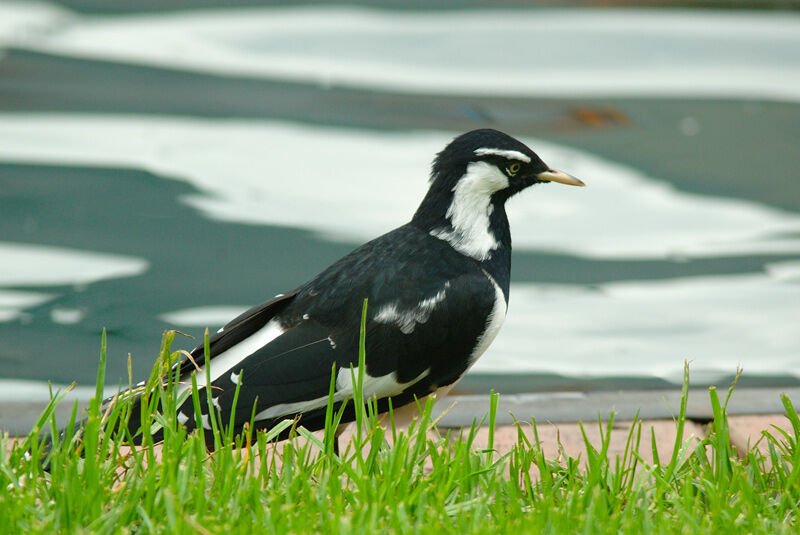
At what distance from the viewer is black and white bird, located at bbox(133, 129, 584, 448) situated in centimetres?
352

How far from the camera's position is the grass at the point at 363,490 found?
272cm

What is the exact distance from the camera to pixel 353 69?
8688 mm

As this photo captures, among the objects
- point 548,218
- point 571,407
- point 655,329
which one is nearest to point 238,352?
point 571,407

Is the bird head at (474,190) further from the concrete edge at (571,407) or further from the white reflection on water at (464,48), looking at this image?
the white reflection on water at (464,48)

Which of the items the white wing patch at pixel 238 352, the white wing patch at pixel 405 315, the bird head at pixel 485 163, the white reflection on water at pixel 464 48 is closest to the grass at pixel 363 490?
A: the white wing patch at pixel 238 352

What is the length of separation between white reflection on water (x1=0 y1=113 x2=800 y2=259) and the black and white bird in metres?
2.60

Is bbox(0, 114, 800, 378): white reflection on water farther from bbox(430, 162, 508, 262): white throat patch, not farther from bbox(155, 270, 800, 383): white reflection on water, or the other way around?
bbox(430, 162, 508, 262): white throat patch

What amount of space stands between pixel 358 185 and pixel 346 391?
147 inches

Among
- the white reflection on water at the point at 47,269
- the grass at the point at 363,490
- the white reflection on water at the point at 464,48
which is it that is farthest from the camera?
the white reflection on water at the point at 464,48

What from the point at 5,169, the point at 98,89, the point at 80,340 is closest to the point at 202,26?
the point at 98,89

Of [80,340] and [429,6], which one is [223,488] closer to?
[80,340]

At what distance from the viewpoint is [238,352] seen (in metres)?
3.66

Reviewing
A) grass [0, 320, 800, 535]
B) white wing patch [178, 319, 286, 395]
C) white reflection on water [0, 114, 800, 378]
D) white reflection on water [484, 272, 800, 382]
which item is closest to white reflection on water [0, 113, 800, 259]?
white reflection on water [0, 114, 800, 378]

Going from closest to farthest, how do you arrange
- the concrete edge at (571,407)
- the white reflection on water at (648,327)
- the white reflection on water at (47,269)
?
1. the concrete edge at (571,407)
2. the white reflection on water at (648,327)
3. the white reflection on water at (47,269)
